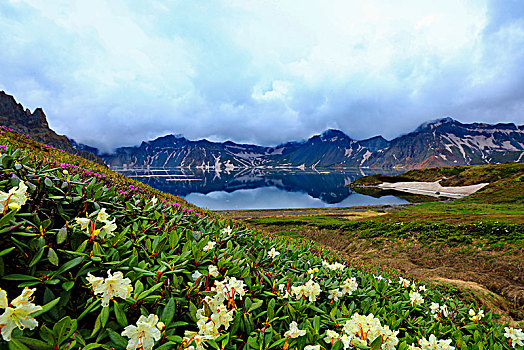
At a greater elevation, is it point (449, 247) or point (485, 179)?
point (485, 179)

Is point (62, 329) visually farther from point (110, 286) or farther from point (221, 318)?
point (221, 318)

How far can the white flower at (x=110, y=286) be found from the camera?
154 cm

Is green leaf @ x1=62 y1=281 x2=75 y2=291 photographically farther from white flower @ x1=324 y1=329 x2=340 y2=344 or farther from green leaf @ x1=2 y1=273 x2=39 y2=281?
white flower @ x1=324 y1=329 x2=340 y2=344

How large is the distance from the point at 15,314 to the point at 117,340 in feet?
1.85

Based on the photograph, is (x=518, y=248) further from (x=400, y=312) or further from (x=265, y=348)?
(x=265, y=348)

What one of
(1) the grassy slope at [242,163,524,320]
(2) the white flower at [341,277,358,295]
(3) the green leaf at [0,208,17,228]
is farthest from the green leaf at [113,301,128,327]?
(1) the grassy slope at [242,163,524,320]

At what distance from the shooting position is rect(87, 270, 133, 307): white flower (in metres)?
1.54

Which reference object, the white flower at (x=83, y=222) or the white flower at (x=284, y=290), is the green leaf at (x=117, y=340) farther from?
the white flower at (x=284, y=290)

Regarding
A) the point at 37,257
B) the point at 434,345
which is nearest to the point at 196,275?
the point at 37,257

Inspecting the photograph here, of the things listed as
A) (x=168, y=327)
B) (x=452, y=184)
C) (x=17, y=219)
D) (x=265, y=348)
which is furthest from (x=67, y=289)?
(x=452, y=184)

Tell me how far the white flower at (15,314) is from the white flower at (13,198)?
0.75m

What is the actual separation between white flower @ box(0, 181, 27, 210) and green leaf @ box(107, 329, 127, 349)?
1.13m

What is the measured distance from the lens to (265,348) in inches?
74.4

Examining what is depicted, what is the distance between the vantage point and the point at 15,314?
47.7 inches
